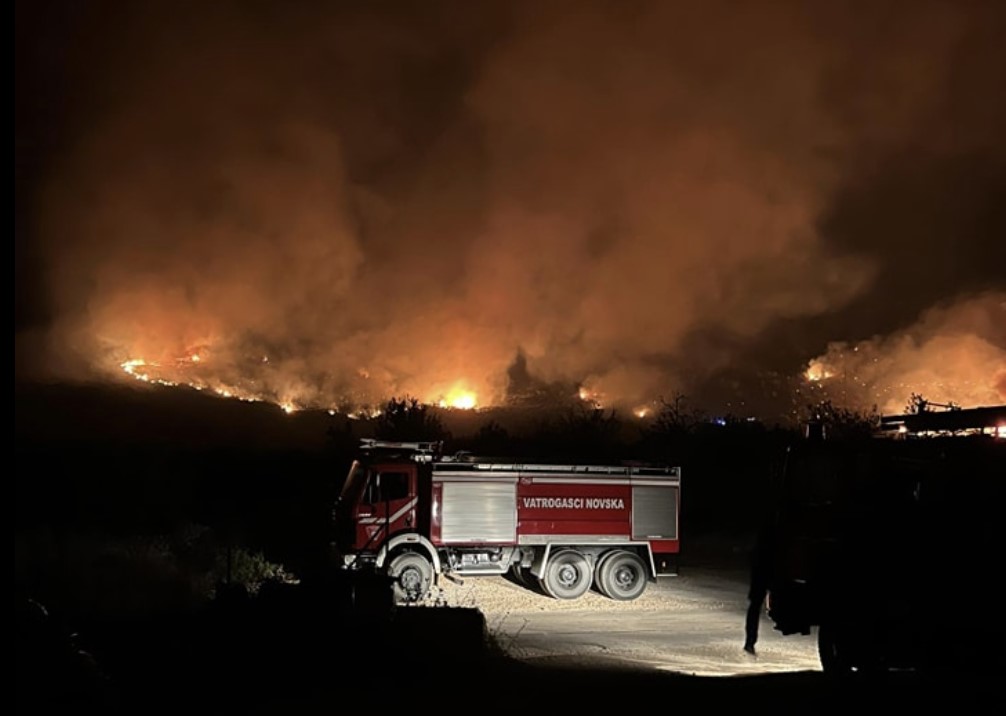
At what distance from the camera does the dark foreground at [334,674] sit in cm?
771

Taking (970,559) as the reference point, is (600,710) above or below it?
below

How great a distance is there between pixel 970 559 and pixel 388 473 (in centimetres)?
1227

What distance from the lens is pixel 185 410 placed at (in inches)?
2466

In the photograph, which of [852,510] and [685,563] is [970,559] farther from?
[685,563]

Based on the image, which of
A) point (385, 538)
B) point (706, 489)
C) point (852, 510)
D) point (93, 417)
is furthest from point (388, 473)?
point (93, 417)

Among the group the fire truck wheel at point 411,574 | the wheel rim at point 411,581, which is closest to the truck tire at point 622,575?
the fire truck wheel at point 411,574

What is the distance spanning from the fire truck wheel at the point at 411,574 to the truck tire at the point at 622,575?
3648 millimetres

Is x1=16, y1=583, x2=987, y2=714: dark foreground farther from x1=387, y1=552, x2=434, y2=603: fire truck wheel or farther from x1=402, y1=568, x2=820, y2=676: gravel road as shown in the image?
x1=387, y1=552, x2=434, y2=603: fire truck wheel

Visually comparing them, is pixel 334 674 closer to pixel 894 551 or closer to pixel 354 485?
pixel 894 551

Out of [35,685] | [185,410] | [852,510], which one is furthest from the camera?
[185,410]

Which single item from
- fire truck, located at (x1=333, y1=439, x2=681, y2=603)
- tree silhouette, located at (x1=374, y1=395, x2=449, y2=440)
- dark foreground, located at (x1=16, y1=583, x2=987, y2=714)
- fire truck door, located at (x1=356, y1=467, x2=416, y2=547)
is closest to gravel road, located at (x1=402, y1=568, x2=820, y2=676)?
fire truck, located at (x1=333, y1=439, x2=681, y2=603)

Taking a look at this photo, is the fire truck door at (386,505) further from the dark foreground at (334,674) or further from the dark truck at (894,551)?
the dark truck at (894,551)

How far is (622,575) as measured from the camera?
64.7 ft

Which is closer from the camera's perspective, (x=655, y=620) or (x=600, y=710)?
(x=600, y=710)
